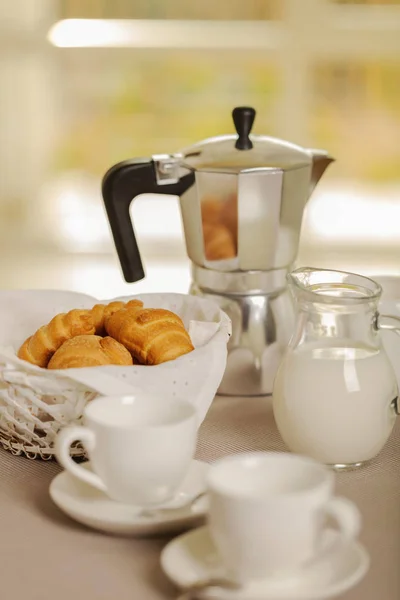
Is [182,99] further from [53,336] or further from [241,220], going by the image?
[53,336]

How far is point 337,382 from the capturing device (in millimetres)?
749

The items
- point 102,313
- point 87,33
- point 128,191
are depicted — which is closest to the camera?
point 102,313

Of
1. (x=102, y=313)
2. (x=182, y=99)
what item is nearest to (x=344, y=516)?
(x=102, y=313)

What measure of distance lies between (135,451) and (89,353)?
180 millimetres

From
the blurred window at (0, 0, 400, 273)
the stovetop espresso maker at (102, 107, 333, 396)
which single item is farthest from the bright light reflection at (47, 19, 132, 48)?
the stovetop espresso maker at (102, 107, 333, 396)

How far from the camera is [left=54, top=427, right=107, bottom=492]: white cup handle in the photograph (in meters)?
0.62

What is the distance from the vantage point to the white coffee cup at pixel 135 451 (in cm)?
60

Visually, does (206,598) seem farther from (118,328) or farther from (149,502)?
(118,328)

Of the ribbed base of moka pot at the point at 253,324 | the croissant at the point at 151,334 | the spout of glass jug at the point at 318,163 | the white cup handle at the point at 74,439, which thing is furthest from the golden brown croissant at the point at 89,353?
the spout of glass jug at the point at 318,163

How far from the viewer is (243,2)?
3121 millimetres

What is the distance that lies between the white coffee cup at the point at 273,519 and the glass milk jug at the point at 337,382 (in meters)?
0.20

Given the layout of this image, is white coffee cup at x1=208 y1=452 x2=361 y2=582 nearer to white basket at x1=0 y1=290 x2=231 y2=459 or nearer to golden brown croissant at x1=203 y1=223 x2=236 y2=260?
white basket at x1=0 y1=290 x2=231 y2=459

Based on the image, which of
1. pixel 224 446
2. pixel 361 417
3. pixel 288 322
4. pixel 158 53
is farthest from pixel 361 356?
pixel 158 53

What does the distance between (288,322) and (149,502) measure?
17.3 inches
